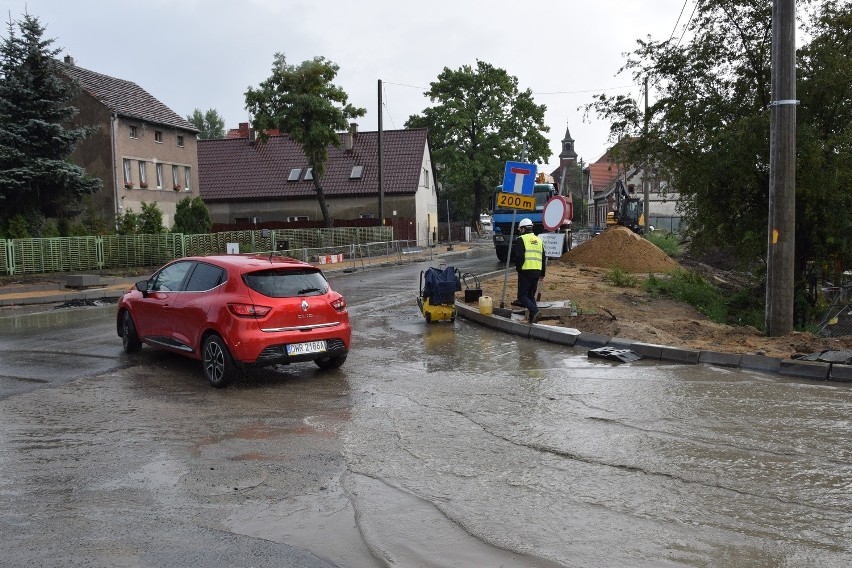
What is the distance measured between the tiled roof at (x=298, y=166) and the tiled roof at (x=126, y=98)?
31.8 ft

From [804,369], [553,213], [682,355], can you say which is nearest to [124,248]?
[553,213]

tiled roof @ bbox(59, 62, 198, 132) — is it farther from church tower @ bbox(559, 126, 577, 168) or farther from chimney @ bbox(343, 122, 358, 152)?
church tower @ bbox(559, 126, 577, 168)

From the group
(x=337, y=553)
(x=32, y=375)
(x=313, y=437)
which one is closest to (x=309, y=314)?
(x=313, y=437)

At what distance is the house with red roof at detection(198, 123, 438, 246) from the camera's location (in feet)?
171

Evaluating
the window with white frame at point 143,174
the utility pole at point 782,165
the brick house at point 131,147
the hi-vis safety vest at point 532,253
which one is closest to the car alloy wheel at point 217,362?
the hi-vis safety vest at point 532,253

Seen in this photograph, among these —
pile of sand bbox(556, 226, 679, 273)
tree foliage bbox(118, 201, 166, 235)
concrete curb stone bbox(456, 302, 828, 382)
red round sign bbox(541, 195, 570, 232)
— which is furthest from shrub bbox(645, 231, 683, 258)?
concrete curb stone bbox(456, 302, 828, 382)

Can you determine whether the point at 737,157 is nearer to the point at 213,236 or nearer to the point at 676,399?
the point at 676,399

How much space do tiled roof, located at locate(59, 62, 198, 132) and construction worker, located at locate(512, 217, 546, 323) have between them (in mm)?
30813

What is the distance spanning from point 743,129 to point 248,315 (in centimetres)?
1151

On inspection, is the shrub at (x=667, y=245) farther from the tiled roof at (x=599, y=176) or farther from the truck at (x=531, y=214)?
the tiled roof at (x=599, y=176)

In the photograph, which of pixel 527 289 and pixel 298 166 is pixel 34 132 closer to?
pixel 527 289

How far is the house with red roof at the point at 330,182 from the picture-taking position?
5219cm

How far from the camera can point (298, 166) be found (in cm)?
5441

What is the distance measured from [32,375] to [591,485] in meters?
7.58
